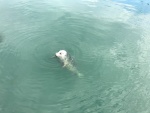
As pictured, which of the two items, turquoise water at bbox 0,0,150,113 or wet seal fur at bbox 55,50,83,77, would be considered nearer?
turquoise water at bbox 0,0,150,113

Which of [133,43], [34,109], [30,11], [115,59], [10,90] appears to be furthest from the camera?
[30,11]

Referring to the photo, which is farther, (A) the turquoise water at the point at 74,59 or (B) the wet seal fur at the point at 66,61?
(B) the wet seal fur at the point at 66,61

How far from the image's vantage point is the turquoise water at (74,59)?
12875 mm

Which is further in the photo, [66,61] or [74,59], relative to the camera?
[74,59]

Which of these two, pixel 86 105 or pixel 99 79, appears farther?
pixel 99 79

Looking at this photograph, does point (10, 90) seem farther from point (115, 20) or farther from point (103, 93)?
point (115, 20)

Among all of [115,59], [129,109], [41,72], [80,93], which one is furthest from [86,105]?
[115,59]

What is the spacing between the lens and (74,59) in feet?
53.8

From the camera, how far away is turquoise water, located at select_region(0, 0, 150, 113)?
12875 millimetres

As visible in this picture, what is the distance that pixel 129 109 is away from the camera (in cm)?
1276

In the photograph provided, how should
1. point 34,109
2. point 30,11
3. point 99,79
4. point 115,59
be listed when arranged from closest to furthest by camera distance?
point 34,109 < point 99,79 < point 115,59 < point 30,11

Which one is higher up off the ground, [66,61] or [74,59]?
[66,61]

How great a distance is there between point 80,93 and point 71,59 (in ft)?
9.46

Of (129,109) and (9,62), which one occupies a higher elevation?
(9,62)
